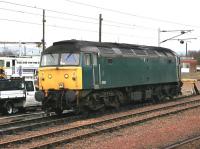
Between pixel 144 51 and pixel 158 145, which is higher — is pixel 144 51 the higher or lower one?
the higher one

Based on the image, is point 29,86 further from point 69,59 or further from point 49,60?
point 69,59

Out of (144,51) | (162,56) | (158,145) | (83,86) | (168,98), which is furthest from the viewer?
(168,98)

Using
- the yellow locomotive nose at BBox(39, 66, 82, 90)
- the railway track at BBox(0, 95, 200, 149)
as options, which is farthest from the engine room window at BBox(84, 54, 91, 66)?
the railway track at BBox(0, 95, 200, 149)

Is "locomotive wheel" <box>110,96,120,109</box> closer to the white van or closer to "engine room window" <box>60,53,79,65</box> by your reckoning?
"engine room window" <box>60,53,79,65</box>

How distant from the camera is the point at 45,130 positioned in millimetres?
16219

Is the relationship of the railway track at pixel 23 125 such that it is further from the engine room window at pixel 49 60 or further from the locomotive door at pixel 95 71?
the engine room window at pixel 49 60

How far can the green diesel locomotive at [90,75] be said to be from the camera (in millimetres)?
19578

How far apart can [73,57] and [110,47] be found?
293 cm

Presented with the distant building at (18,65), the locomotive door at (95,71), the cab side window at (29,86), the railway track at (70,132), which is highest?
the distant building at (18,65)

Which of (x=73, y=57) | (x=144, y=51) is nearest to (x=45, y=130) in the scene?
(x=73, y=57)

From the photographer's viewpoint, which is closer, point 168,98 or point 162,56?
point 162,56

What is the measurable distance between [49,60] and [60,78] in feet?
4.18

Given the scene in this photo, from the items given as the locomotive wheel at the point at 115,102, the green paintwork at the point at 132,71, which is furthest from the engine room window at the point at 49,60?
the locomotive wheel at the point at 115,102

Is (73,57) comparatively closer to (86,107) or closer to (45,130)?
(86,107)
